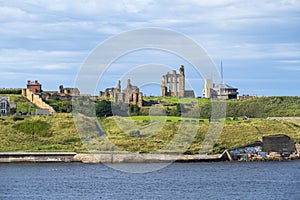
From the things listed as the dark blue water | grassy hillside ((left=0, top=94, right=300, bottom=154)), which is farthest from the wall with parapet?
the dark blue water

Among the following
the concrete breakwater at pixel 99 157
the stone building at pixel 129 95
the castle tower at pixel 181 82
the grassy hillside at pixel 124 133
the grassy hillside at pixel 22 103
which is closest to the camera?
the concrete breakwater at pixel 99 157

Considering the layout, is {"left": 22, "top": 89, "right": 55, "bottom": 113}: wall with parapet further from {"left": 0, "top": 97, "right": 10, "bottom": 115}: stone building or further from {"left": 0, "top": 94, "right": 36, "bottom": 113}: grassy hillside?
{"left": 0, "top": 97, "right": 10, "bottom": 115}: stone building

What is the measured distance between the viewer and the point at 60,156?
10519 cm

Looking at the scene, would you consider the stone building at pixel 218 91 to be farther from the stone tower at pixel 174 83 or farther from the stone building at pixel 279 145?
the stone building at pixel 279 145

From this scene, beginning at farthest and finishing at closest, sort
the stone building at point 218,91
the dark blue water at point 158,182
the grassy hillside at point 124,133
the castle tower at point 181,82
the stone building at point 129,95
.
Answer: the stone building at point 218,91 → the castle tower at point 181,82 → the stone building at point 129,95 → the grassy hillside at point 124,133 → the dark blue water at point 158,182

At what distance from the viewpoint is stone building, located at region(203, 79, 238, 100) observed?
17825 cm

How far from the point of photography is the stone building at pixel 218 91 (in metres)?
178

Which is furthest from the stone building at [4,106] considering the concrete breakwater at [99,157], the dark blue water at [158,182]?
the dark blue water at [158,182]

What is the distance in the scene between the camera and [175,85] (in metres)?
162

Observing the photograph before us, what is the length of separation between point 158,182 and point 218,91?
108 m

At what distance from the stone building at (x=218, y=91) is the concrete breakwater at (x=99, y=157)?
72.1m

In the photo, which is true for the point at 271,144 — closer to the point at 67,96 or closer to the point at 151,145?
the point at 151,145

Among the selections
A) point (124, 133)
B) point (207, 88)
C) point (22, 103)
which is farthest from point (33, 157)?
point (207, 88)

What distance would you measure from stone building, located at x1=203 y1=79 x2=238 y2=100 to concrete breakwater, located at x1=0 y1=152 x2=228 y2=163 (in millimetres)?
72109
